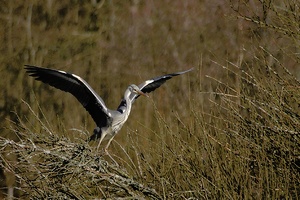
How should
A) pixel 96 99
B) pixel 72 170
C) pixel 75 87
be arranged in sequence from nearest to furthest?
pixel 72 170 → pixel 96 99 → pixel 75 87

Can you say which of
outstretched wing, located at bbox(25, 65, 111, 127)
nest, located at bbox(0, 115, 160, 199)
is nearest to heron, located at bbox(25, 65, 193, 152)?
outstretched wing, located at bbox(25, 65, 111, 127)

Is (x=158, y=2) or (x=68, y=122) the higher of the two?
(x=158, y=2)

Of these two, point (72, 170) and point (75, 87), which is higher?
point (75, 87)

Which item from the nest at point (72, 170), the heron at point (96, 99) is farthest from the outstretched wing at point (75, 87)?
the nest at point (72, 170)

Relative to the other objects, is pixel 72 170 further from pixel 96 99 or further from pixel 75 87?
pixel 75 87

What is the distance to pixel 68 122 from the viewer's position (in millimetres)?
10836

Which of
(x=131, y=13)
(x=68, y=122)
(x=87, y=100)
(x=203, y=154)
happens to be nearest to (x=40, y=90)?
(x=68, y=122)

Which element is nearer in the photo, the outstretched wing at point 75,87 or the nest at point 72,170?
the nest at point 72,170

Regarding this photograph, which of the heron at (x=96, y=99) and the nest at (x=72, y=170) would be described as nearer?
the nest at (x=72, y=170)

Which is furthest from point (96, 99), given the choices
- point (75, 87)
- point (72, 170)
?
point (72, 170)

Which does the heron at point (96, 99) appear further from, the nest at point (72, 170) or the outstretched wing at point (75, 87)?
the nest at point (72, 170)

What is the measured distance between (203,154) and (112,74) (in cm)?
560

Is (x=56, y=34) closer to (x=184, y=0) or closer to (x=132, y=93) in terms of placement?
(x=184, y=0)

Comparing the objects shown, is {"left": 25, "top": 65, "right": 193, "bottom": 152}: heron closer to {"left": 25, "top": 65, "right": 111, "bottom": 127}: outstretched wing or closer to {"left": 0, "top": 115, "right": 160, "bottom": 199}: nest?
{"left": 25, "top": 65, "right": 111, "bottom": 127}: outstretched wing
